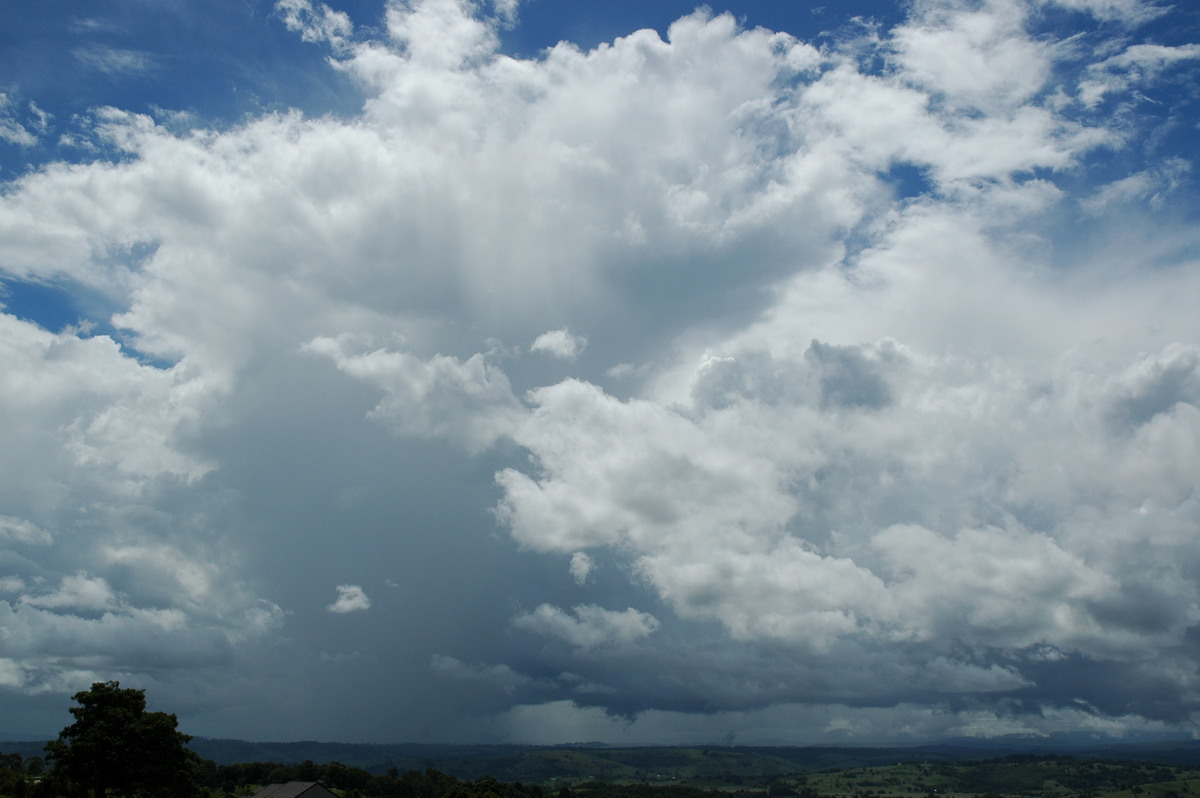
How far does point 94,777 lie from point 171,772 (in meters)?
8.19

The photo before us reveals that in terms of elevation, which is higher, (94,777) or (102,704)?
(102,704)

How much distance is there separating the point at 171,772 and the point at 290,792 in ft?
179

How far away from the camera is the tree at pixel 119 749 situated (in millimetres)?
98000

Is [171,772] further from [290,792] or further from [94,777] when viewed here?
[290,792]

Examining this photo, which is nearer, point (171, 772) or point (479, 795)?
point (171, 772)

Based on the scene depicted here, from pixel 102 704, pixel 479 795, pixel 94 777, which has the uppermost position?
pixel 102 704

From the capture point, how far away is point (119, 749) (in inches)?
3890

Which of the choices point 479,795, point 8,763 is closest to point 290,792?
point 479,795

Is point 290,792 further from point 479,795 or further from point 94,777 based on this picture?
point 94,777

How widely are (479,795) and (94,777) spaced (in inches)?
2829

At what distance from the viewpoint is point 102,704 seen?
4026 inches

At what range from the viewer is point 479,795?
153 meters

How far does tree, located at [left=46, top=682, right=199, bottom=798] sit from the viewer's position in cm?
9800

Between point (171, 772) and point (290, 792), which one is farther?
point (290, 792)
